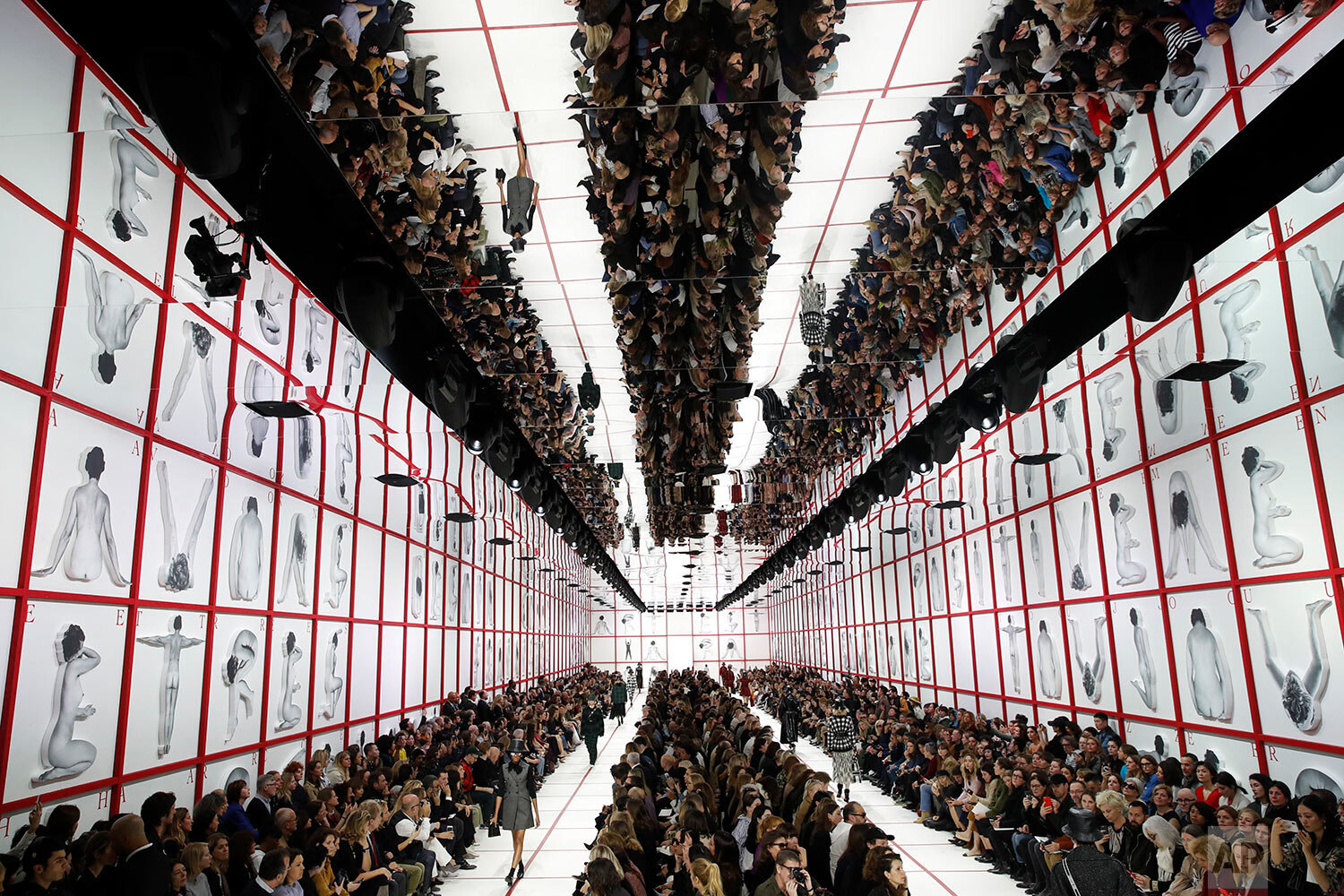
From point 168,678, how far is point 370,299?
4.14 m

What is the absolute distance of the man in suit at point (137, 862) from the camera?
5.29m

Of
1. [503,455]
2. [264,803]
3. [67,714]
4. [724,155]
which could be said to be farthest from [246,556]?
[724,155]

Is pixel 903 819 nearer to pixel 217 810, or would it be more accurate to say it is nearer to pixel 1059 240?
pixel 1059 240

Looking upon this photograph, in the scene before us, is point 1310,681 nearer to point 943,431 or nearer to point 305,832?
point 943,431

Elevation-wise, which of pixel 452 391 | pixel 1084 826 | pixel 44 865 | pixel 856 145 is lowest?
pixel 1084 826

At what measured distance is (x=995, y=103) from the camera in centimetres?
695

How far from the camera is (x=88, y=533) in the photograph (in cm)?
625

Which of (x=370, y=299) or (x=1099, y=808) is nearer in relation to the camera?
(x=370, y=299)

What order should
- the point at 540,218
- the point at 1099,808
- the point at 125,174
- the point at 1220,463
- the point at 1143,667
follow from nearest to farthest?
the point at 125,174 < the point at 1220,463 < the point at 1099,808 < the point at 1143,667 < the point at 540,218

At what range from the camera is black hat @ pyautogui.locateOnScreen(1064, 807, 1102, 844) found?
7816 millimetres


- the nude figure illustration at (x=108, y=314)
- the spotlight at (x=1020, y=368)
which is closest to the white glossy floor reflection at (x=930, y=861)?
the spotlight at (x=1020, y=368)

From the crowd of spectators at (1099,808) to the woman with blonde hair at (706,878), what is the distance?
3.20 feet

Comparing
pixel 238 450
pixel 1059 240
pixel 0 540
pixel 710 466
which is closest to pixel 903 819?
pixel 710 466

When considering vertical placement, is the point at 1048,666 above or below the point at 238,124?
below
